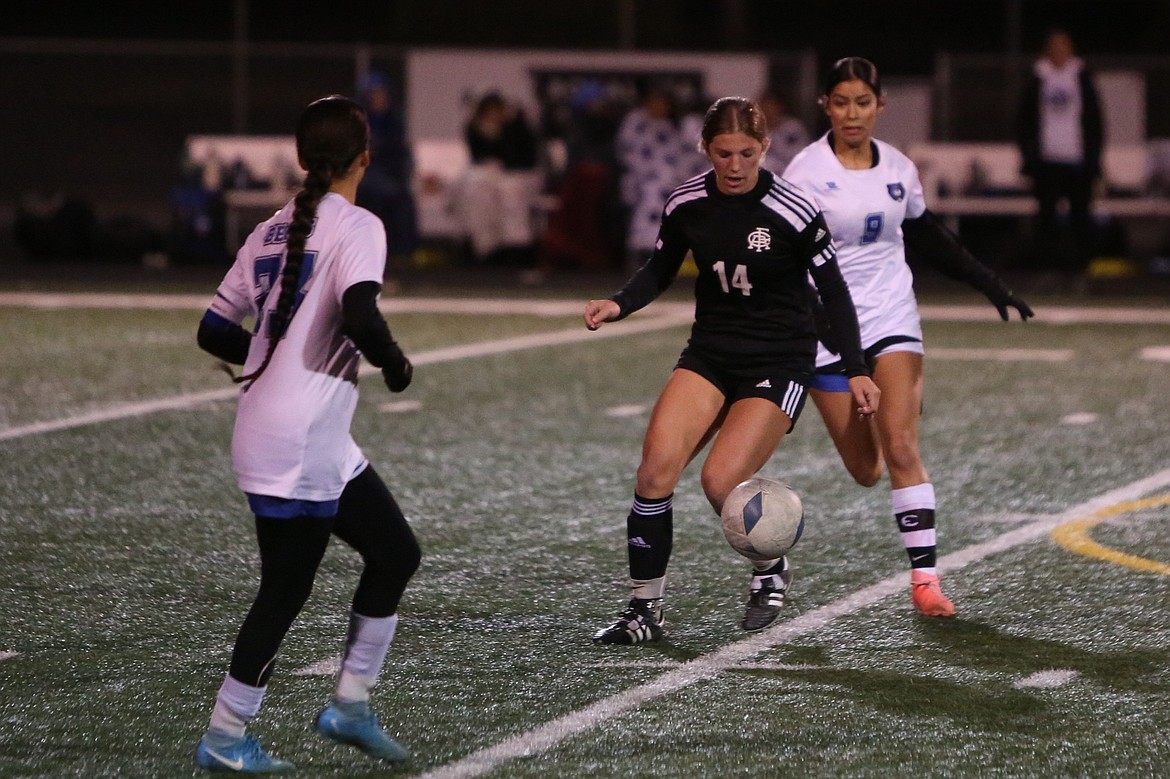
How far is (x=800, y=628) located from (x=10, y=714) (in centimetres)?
243

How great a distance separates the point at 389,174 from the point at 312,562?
46.6 feet

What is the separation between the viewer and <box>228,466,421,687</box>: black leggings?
15.2 feet

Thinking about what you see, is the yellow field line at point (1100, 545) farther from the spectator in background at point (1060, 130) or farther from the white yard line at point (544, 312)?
the spectator in background at point (1060, 130)

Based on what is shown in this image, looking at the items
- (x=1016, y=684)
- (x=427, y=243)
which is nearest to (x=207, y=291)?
(x=427, y=243)

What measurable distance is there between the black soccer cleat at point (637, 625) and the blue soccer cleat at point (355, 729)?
1386 mm

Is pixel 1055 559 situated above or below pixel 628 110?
below

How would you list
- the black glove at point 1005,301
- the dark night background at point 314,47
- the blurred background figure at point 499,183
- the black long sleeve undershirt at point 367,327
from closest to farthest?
1. the black long sleeve undershirt at point 367,327
2. the black glove at point 1005,301
3. the blurred background figure at point 499,183
4. the dark night background at point 314,47

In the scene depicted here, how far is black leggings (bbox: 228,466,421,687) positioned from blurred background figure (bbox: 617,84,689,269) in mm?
13702

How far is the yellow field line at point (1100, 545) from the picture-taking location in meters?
7.16

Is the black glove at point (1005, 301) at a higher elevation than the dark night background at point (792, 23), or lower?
lower

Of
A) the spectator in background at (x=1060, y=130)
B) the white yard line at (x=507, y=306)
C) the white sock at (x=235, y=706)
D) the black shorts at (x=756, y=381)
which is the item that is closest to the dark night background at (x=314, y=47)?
the white yard line at (x=507, y=306)

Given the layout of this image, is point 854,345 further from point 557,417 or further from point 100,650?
point 557,417

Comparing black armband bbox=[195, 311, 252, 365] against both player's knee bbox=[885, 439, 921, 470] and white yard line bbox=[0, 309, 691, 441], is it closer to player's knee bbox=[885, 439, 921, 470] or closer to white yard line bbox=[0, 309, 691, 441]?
player's knee bbox=[885, 439, 921, 470]

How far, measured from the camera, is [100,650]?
5.96 m
